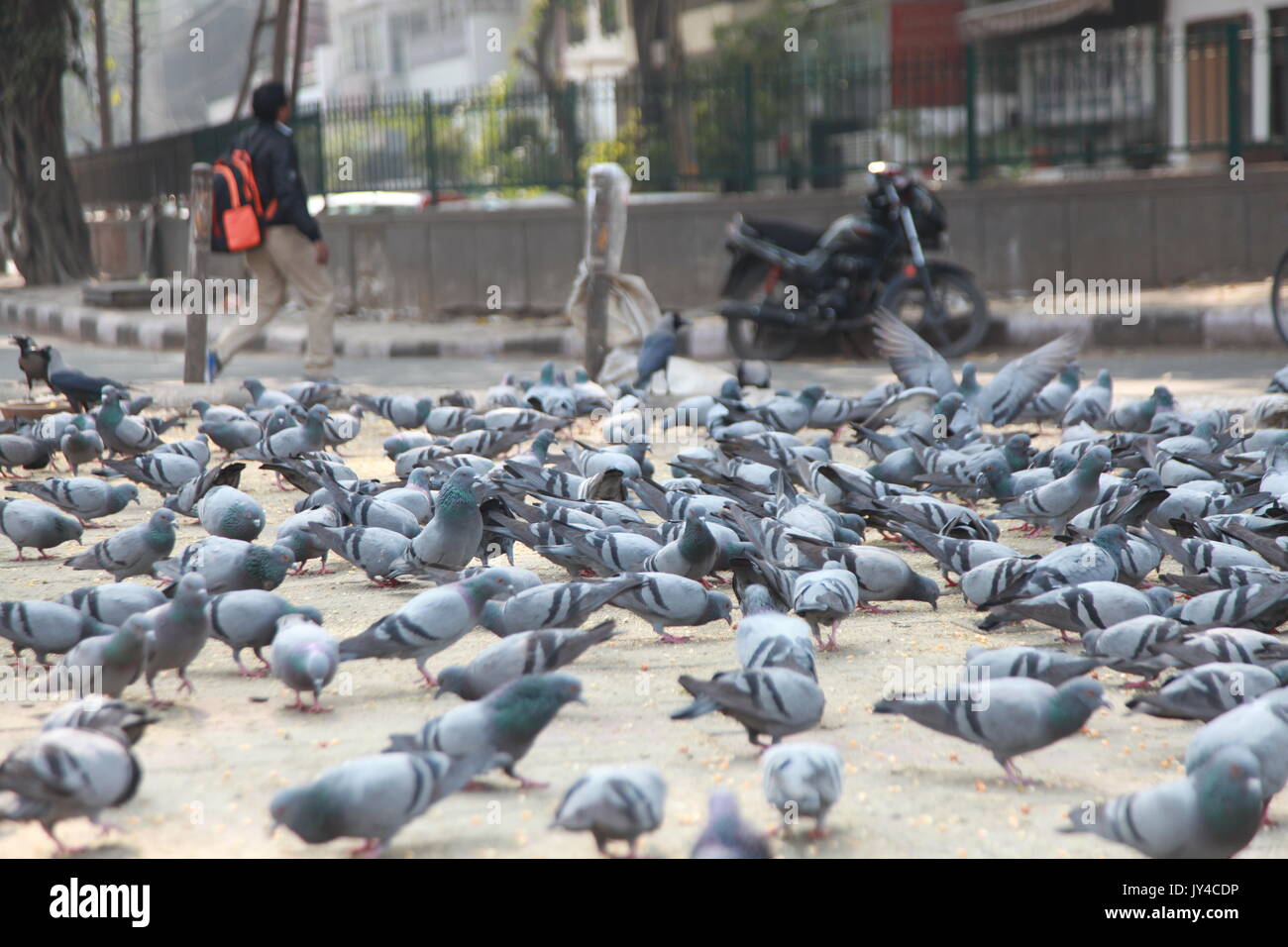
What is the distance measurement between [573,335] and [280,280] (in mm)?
3856

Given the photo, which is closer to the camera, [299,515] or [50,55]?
[299,515]

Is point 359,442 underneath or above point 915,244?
underneath

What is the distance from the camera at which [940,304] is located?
1170cm

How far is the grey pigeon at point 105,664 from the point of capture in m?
3.43

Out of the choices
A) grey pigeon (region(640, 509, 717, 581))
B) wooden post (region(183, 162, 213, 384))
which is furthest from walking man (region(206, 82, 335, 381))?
grey pigeon (region(640, 509, 717, 581))

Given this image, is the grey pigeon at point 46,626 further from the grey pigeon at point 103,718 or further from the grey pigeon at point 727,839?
the grey pigeon at point 727,839

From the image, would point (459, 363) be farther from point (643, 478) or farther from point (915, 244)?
point (643, 478)

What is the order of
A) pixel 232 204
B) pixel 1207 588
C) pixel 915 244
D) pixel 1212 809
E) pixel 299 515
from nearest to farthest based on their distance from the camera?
pixel 1212 809 < pixel 1207 588 < pixel 299 515 < pixel 232 204 < pixel 915 244

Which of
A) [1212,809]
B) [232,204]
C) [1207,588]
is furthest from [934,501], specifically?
[232,204]

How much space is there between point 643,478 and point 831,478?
0.80m

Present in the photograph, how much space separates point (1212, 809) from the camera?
2586 millimetres

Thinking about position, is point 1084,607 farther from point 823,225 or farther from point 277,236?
point 823,225

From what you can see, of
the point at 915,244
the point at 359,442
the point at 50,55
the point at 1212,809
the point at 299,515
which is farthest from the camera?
the point at 50,55

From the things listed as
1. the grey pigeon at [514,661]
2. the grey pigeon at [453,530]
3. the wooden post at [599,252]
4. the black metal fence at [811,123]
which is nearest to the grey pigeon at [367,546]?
the grey pigeon at [453,530]
